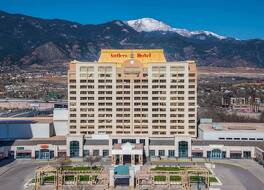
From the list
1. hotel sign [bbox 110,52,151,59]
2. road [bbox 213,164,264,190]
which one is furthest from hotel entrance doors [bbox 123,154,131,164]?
hotel sign [bbox 110,52,151,59]

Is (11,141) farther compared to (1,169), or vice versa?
(11,141)

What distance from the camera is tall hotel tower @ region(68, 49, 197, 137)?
69.1m

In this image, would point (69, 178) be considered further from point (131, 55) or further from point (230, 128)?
point (230, 128)

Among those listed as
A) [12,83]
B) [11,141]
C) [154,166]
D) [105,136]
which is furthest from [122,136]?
[12,83]

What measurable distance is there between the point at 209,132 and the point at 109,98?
13.0 m

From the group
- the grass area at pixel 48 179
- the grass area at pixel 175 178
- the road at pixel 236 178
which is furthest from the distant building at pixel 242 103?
the grass area at pixel 48 179

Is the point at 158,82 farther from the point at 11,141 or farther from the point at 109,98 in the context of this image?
the point at 11,141

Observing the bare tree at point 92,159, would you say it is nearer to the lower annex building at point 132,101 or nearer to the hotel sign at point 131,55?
the lower annex building at point 132,101

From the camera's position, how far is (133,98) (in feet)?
228

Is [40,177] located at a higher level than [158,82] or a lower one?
lower

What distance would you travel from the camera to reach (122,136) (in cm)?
6700

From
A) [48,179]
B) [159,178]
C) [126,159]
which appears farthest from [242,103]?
[48,179]

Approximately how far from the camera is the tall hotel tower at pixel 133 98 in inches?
2719

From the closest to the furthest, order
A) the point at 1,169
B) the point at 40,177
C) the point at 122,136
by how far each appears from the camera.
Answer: the point at 40,177 < the point at 1,169 < the point at 122,136
